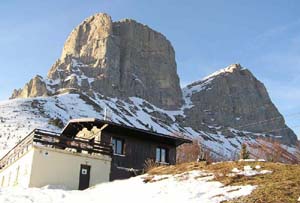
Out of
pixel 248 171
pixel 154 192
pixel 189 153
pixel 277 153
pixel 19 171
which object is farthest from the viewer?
pixel 189 153

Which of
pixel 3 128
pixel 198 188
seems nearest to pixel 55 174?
pixel 198 188

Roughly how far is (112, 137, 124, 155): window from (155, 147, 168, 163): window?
11.4 feet

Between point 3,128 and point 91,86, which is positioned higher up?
point 91,86

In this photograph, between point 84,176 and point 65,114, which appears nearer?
point 84,176

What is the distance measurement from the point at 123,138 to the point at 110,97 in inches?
5779

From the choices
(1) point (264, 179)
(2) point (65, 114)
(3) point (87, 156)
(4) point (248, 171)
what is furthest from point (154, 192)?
(2) point (65, 114)

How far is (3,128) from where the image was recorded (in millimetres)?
76562

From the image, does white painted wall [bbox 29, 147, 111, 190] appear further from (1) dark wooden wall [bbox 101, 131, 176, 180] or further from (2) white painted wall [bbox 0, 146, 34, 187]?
(1) dark wooden wall [bbox 101, 131, 176, 180]

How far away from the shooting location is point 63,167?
107 ft

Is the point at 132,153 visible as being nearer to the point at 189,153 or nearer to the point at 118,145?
the point at 118,145

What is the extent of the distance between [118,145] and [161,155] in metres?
4.31

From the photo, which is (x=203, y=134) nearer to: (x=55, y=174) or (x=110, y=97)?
(x=110, y=97)

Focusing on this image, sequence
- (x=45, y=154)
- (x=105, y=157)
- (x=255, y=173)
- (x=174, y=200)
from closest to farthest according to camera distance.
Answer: (x=174, y=200) → (x=255, y=173) → (x=45, y=154) → (x=105, y=157)

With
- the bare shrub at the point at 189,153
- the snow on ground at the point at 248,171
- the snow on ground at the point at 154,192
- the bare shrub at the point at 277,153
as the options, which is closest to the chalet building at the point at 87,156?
the snow on ground at the point at 154,192
